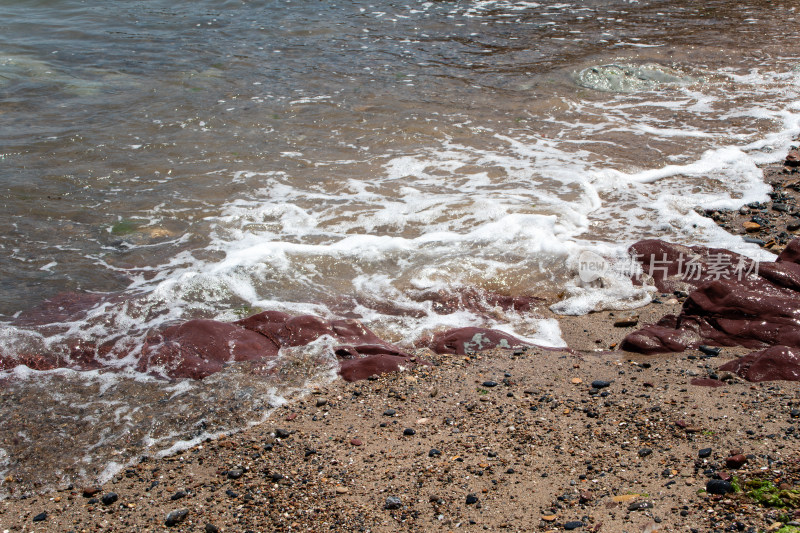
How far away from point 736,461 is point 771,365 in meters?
1.04

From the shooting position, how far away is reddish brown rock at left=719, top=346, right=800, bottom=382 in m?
3.73

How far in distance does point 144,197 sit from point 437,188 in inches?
124

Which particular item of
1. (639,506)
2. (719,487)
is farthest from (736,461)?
(639,506)

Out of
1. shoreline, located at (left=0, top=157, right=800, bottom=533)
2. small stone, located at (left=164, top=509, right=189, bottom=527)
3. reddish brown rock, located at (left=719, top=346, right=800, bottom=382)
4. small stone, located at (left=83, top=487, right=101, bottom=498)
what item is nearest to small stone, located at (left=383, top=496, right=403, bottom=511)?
shoreline, located at (left=0, top=157, right=800, bottom=533)

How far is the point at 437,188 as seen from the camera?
24.1 ft

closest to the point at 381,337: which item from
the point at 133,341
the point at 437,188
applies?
the point at 133,341

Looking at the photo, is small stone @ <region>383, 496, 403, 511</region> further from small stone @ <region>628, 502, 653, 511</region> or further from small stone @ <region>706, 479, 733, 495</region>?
small stone @ <region>706, 479, 733, 495</region>

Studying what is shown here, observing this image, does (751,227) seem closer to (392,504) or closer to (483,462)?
(483,462)

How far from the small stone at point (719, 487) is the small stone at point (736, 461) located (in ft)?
0.48

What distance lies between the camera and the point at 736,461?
2994 millimetres

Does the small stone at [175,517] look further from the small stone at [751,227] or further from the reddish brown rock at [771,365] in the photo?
the small stone at [751,227]

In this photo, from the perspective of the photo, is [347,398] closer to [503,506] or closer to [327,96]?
[503,506]

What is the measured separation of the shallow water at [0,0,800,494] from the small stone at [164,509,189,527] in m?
0.70

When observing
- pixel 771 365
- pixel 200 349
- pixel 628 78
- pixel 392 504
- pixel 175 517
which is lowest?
pixel 200 349
